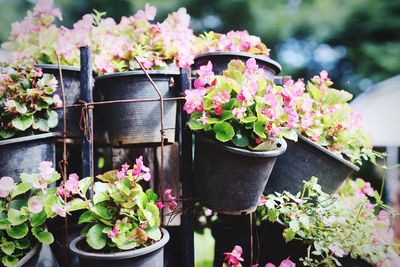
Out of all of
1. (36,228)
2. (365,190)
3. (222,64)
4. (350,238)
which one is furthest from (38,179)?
(365,190)

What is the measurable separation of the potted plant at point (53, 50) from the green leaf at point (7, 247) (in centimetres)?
49

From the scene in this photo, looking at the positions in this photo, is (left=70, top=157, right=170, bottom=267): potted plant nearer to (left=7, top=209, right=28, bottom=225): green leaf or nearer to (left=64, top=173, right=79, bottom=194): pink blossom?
(left=64, top=173, right=79, bottom=194): pink blossom

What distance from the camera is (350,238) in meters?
1.41

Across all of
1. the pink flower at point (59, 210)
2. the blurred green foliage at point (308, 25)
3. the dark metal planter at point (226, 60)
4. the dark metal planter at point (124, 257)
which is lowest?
the dark metal planter at point (124, 257)

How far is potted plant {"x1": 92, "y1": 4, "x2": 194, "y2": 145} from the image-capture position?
1.45m

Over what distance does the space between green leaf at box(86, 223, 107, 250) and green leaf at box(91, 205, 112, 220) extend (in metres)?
0.04

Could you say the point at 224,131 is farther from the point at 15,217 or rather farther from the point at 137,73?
the point at 15,217

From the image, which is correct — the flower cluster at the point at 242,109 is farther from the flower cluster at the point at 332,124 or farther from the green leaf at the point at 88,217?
the green leaf at the point at 88,217

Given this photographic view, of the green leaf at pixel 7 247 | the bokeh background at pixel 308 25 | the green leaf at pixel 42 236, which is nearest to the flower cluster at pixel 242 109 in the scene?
the green leaf at pixel 42 236

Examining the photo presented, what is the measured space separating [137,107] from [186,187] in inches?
14.6

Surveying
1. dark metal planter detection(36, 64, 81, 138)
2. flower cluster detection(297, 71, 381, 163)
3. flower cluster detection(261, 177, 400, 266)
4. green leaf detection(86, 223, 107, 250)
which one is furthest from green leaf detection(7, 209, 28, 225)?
flower cluster detection(297, 71, 381, 163)

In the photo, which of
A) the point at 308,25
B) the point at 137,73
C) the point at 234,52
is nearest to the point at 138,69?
the point at 137,73

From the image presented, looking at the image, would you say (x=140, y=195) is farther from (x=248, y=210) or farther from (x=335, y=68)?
(x=335, y=68)

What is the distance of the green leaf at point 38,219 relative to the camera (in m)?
1.23
